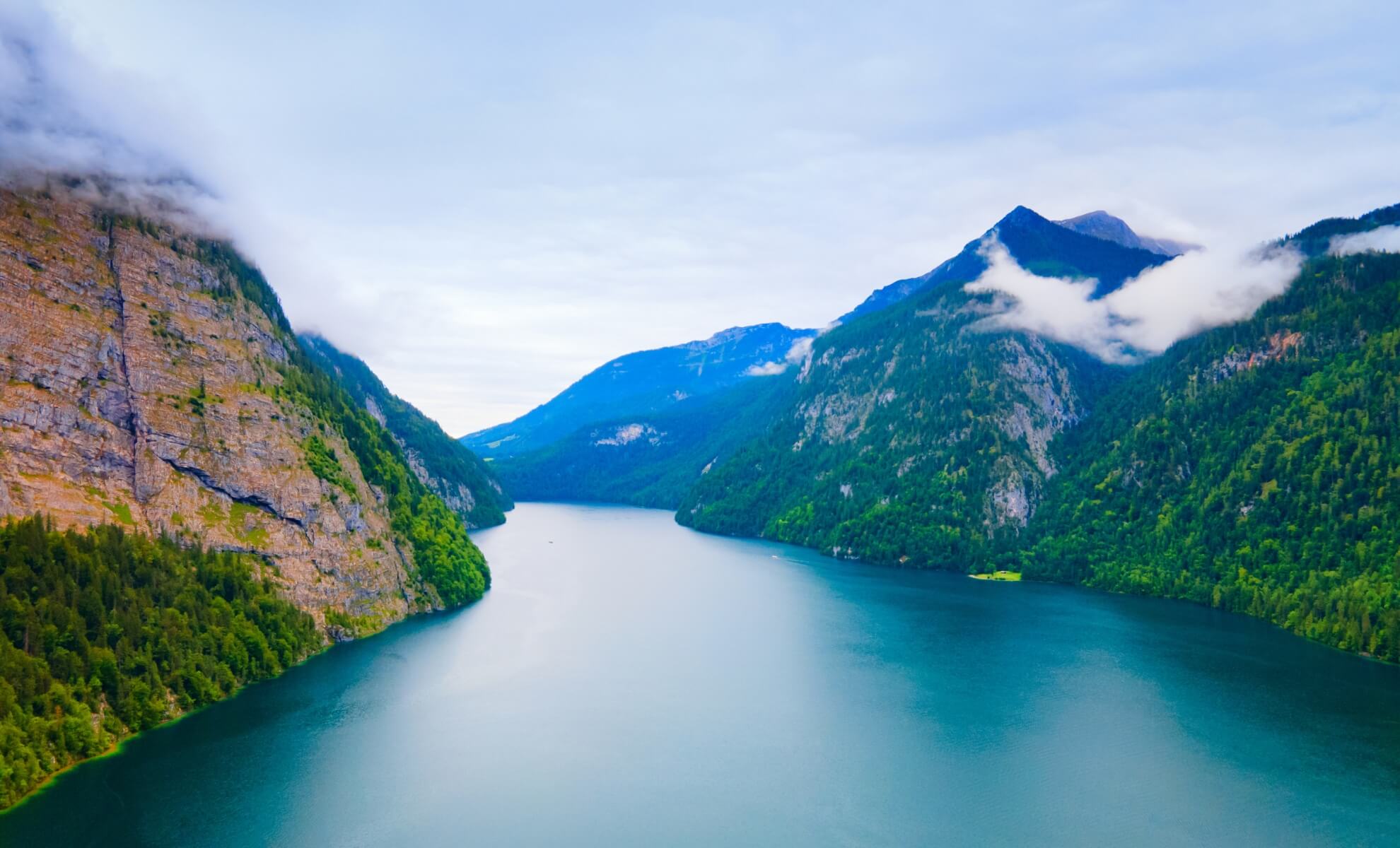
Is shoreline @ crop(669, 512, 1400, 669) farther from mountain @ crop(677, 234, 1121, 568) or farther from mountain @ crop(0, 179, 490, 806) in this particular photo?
mountain @ crop(0, 179, 490, 806)

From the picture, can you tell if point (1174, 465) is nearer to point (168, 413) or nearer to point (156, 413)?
point (168, 413)

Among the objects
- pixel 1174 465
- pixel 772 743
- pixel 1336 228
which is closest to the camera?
pixel 772 743

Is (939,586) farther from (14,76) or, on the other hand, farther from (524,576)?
(14,76)

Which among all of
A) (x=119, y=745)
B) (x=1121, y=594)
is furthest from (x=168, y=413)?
(x=1121, y=594)

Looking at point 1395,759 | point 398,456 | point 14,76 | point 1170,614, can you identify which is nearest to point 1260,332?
point 1170,614

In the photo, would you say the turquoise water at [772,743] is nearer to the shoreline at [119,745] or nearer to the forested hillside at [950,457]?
the shoreline at [119,745]

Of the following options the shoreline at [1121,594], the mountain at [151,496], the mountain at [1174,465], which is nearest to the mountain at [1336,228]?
the mountain at [1174,465]
